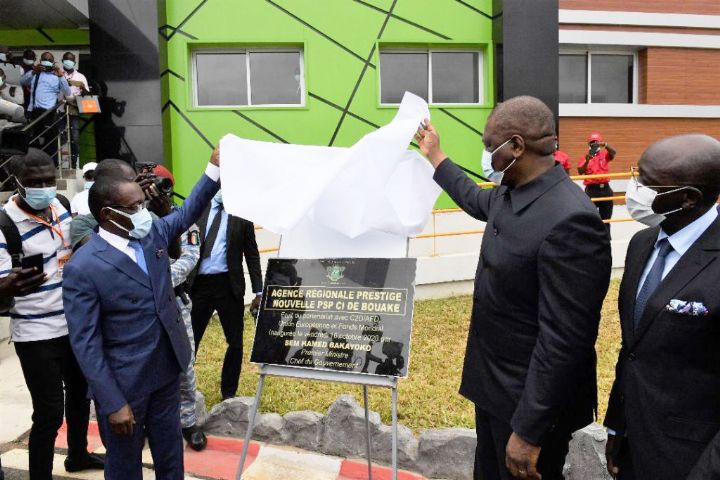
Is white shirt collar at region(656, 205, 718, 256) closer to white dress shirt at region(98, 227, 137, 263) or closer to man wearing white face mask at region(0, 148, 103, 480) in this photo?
white dress shirt at region(98, 227, 137, 263)

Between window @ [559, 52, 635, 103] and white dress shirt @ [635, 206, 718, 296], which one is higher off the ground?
window @ [559, 52, 635, 103]

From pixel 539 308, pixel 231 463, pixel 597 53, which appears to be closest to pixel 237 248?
pixel 231 463

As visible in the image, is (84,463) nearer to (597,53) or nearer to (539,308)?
(539,308)

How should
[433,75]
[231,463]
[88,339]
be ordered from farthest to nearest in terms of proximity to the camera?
[433,75] → [231,463] → [88,339]

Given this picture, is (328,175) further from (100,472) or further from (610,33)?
(610,33)

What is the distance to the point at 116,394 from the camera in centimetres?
240

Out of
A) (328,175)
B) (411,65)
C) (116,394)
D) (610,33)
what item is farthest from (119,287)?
(610,33)

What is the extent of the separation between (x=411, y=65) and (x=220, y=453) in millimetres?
7946

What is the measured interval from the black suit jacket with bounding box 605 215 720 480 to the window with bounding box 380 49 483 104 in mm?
8488

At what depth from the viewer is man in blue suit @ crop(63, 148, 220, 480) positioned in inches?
94.1

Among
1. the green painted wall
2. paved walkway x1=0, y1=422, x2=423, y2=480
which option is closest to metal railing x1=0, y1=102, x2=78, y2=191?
the green painted wall

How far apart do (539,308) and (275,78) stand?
8502 mm

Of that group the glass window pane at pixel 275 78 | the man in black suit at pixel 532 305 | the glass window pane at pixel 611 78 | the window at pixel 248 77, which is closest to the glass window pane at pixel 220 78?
the window at pixel 248 77

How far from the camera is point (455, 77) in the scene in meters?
10.1
